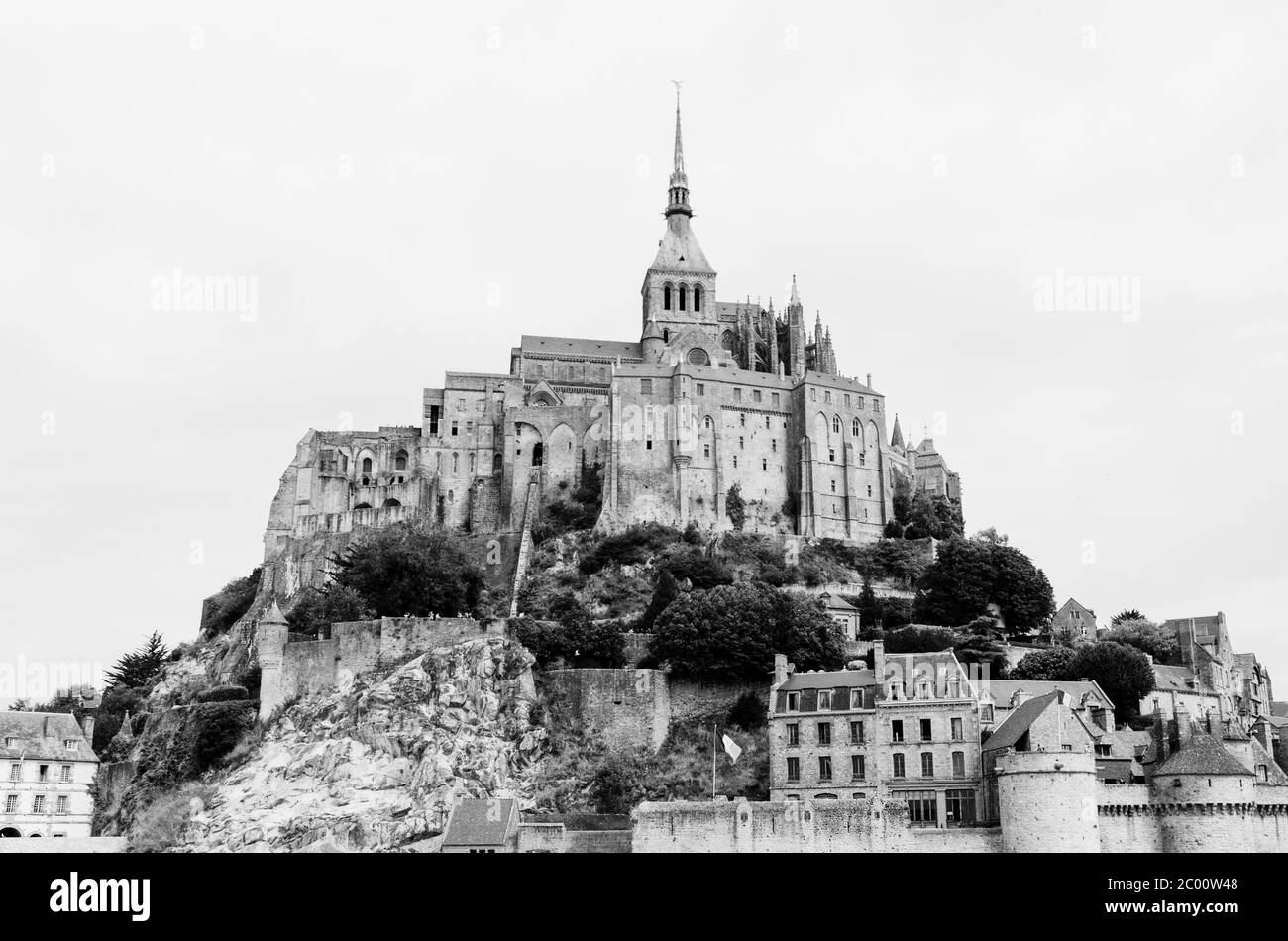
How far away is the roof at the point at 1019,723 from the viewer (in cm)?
5334

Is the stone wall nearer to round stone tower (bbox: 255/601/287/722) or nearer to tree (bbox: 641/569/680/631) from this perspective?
tree (bbox: 641/569/680/631)

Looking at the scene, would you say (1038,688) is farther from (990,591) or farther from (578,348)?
(578,348)

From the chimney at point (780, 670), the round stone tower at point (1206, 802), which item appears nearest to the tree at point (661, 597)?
the chimney at point (780, 670)

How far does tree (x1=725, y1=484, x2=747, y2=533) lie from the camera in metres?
96.1

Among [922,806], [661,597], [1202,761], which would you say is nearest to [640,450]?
[661,597]

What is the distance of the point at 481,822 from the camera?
5759 centimetres

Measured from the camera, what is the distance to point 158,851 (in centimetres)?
6281

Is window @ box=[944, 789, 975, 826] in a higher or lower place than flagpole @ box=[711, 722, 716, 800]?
lower

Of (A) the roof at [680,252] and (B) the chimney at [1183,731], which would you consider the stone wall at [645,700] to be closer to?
(B) the chimney at [1183,731]

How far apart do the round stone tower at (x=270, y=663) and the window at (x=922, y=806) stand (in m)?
29.2

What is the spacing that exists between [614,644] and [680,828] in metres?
18.5

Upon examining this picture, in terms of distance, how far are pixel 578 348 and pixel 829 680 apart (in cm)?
5623

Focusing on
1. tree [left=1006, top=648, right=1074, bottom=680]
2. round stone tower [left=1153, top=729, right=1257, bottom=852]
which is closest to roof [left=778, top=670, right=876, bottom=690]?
round stone tower [left=1153, top=729, right=1257, bottom=852]

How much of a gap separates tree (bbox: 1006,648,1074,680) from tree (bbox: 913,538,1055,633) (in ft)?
30.6
